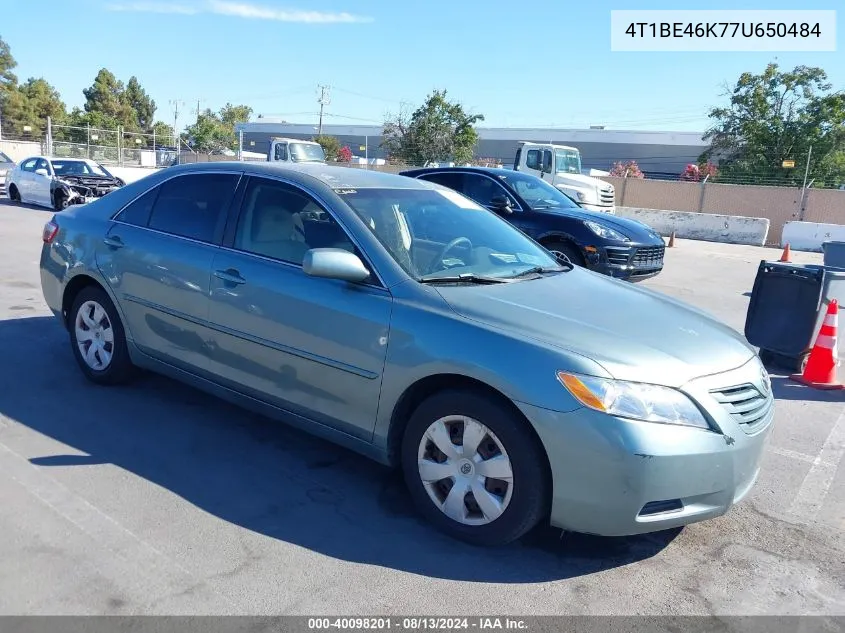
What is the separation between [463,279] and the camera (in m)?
3.80

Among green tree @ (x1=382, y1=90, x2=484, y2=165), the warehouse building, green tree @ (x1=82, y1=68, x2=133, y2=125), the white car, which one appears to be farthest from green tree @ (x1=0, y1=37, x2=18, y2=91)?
the white car

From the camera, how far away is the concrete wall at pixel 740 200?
81.9ft

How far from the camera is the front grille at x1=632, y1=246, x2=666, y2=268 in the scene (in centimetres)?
972

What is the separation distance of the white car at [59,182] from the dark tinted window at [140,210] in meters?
14.2

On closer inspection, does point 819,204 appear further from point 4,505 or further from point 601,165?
point 601,165

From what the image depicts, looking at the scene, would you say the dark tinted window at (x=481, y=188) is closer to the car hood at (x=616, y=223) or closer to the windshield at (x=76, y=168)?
the car hood at (x=616, y=223)

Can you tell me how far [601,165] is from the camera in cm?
6056

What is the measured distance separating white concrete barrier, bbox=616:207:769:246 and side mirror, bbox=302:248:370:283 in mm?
19216

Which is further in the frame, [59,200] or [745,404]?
[59,200]

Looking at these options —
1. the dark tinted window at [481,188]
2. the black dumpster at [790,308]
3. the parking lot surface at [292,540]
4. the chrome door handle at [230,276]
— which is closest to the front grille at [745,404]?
the parking lot surface at [292,540]

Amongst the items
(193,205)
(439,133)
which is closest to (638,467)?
(193,205)

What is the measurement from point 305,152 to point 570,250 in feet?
53.3

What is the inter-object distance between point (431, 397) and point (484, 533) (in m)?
0.67

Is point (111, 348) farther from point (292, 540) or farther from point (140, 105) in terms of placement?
point (140, 105)
